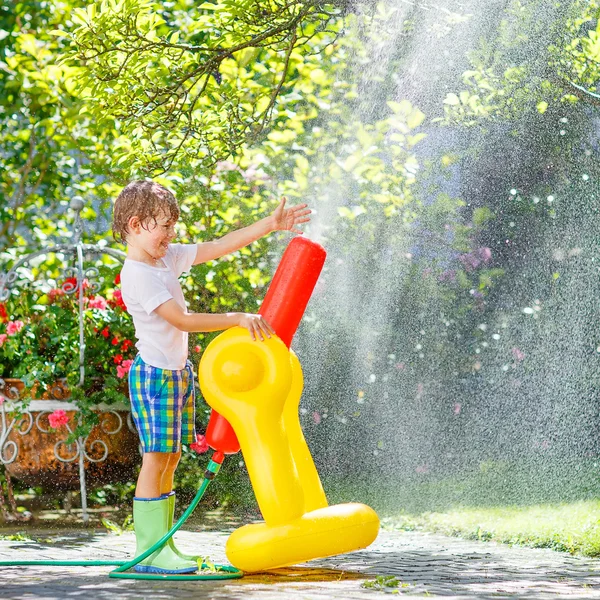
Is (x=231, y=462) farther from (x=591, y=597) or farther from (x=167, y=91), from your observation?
(x=591, y=597)

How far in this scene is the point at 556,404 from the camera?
17.6 ft

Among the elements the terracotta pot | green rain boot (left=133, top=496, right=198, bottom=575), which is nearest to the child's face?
green rain boot (left=133, top=496, right=198, bottom=575)

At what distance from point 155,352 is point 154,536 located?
48 centimetres

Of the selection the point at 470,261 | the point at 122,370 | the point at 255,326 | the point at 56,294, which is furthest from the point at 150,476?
the point at 470,261

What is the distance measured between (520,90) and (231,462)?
2.19 m

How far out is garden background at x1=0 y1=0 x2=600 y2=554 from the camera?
4.81 meters

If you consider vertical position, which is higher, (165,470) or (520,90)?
(520,90)

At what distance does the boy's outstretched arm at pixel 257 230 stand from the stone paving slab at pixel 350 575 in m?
0.90

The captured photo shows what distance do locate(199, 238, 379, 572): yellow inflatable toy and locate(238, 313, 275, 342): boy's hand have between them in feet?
0.06

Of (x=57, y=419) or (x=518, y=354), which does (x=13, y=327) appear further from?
(x=518, y=354)

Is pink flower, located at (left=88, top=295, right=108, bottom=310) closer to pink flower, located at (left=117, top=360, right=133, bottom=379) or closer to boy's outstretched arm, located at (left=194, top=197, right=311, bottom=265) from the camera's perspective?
pink flower, located at (left=117, top=360, right=133, bottom=379)

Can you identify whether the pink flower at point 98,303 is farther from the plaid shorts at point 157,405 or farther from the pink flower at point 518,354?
the pink flower at point 518,354

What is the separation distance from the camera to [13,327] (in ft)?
13.9

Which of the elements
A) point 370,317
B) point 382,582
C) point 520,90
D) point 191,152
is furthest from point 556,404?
point 382,582
